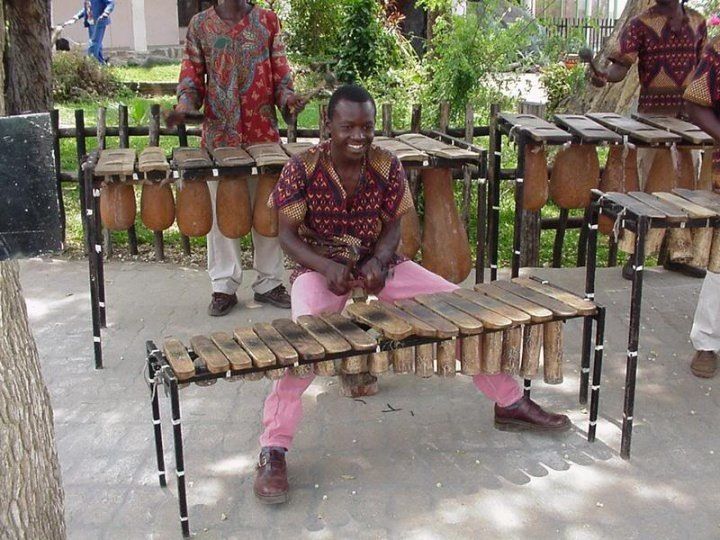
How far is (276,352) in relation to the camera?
10.5 feet

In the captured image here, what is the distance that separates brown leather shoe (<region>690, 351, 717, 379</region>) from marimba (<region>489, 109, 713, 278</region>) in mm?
908

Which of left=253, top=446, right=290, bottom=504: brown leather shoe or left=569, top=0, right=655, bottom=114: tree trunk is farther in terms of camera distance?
left=569, top=0, right=655, bottom=114: tree trunk

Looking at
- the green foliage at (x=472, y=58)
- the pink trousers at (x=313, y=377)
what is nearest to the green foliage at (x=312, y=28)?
the green foliage at (x=472, y=58)

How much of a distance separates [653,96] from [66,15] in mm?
14252

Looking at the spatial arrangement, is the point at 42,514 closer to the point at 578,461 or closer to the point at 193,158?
the point at 578,461

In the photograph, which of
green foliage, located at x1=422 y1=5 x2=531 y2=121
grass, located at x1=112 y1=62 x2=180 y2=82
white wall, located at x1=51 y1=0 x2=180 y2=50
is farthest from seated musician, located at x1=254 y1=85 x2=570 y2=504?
white wall, located at x1=51 y1=0 x2=180 y2=50

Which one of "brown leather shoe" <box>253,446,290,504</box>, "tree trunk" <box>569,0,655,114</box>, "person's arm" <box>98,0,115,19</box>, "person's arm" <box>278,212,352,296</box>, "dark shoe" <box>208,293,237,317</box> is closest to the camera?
"brown leather shoe" <box>253,446,290,504</box>

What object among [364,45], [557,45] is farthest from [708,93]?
[364,45]

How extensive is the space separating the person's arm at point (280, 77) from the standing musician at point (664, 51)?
210 cm

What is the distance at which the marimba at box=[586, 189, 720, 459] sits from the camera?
3.64m

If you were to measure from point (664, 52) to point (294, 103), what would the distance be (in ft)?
7.88

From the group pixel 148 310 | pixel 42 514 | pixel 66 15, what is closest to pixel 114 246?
pixel 148 310

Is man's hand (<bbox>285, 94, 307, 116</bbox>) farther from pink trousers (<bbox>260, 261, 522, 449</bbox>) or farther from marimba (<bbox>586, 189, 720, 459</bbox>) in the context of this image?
marimba (<bbox>586, 189, 720, 459</bbox>)

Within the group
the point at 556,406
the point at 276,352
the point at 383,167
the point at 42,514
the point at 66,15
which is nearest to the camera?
the point at 42,514
